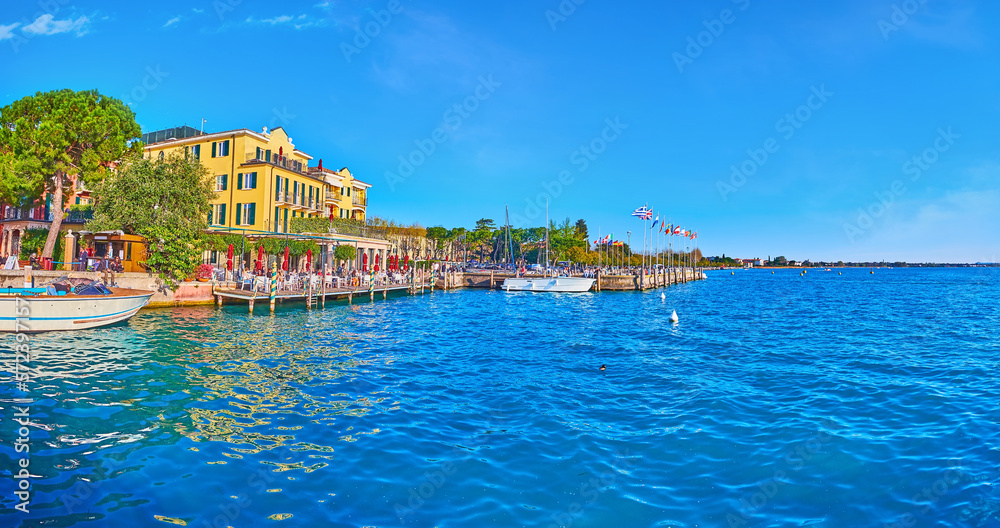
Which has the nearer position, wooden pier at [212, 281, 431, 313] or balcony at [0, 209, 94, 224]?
wooden pier at [212, 281, 431, 313]

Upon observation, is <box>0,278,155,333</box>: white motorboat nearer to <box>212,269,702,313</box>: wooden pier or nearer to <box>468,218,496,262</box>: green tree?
<box>212,269,702,313</box>: wooden pier

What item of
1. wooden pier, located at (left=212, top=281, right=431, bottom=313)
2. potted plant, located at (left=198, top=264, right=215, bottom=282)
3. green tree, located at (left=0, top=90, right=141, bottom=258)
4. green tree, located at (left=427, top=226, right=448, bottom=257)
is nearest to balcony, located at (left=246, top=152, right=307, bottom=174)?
green tree, located at (left=0, top=90, right=141, bottom=258)

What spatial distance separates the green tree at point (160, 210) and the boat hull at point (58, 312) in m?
8.35

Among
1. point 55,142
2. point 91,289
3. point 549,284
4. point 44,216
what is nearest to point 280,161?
point 55,142

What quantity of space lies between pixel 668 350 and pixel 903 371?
7.50 metres

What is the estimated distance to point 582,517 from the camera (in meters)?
7.01

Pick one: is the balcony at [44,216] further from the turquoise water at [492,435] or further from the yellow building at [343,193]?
the turquoise water at [492,435]

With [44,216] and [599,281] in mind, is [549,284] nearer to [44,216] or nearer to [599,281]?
[599,281]

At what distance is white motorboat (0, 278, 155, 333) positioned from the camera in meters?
19.3

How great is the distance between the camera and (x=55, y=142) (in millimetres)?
32062

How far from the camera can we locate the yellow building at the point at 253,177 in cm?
4534

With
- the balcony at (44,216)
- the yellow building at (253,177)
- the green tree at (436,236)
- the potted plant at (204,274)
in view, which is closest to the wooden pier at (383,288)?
the potted plant at (204,274)

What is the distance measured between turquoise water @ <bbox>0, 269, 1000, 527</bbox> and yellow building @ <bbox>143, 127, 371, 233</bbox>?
2689cm

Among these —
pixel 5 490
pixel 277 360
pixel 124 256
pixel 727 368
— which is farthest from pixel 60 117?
pixel 727 368
